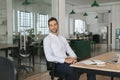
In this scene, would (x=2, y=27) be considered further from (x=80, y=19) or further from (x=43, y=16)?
(x=80, y=19)

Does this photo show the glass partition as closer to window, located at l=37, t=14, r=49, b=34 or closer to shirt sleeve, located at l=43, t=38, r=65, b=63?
window, located at l=37, t=14, r=49, b=34

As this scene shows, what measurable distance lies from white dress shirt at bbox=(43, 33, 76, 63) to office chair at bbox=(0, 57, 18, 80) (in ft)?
5.14

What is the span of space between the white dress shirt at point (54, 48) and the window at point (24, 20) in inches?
93.4

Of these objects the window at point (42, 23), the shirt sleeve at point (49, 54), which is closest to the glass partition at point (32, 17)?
the window at point (42, 23)

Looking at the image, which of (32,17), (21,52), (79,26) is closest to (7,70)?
(21,52)

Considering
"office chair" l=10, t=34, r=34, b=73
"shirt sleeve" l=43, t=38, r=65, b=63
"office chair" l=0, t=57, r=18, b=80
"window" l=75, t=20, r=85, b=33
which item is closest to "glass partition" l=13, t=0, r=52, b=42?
"office chair" l=10, t=34, r=34, b=73

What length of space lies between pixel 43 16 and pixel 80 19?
10463 mm

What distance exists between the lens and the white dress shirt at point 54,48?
256cm

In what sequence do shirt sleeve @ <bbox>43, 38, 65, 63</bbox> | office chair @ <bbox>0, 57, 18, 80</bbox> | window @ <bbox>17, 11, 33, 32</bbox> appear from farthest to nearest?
window @ <bbox>17, 11, 33, 32</bbox>, shirt sleeve @ <bbox>43, 38, 65, 63</bbox>, office chair @ <bbox>0, 57, 18, 80</bbox>

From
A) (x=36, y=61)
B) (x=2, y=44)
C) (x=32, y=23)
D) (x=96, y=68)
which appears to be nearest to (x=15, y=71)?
(x=96, y=68)

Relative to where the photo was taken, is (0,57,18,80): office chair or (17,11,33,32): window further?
(17,11,33,32): window

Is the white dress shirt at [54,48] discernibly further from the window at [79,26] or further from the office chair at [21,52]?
the window at [79,26]

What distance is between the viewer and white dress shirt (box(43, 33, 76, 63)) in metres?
2.56

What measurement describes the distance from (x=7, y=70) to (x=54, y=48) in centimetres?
180
